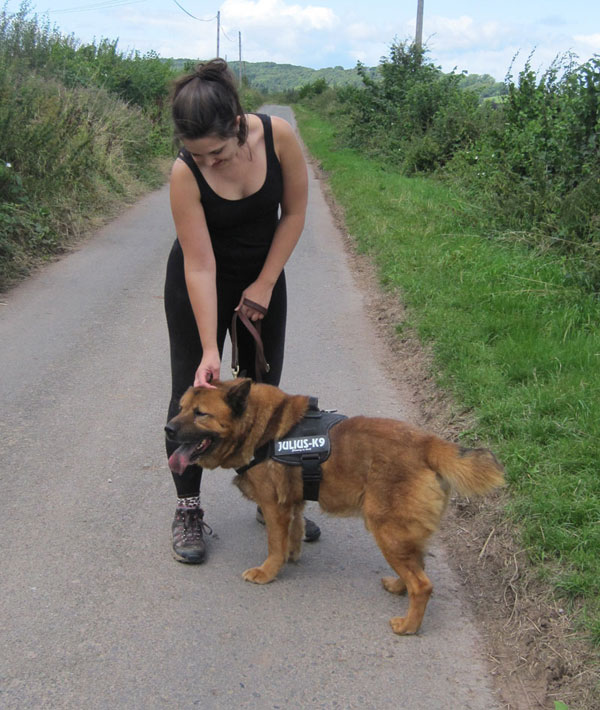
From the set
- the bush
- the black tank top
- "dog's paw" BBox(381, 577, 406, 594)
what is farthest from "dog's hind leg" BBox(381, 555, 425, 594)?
the bush

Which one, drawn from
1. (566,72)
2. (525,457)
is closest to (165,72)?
(566,72)

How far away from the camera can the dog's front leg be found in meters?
3.54

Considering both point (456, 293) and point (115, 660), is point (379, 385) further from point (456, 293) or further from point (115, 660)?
point (115, 660)

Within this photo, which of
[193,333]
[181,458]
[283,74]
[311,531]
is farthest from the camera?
[283,74]

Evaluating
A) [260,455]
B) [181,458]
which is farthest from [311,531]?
[181,458]

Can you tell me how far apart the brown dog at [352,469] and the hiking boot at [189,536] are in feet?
0.96

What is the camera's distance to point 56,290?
905cm

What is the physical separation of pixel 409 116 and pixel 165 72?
8371 mm

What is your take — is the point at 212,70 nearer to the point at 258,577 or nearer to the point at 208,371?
the point at 208,371

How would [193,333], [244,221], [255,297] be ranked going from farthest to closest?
[193,333] → [255,297] → [244,221]

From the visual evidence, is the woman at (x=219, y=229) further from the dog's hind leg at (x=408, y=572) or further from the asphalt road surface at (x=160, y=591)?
the dog's hind leg at (x=408, y=572)

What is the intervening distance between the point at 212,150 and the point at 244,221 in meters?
0.46

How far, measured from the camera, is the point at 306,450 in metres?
3.40

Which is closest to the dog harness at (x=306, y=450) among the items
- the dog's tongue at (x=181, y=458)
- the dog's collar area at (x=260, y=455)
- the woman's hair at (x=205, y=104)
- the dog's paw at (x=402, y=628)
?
the dog's collar area at (x=260, y=455)
